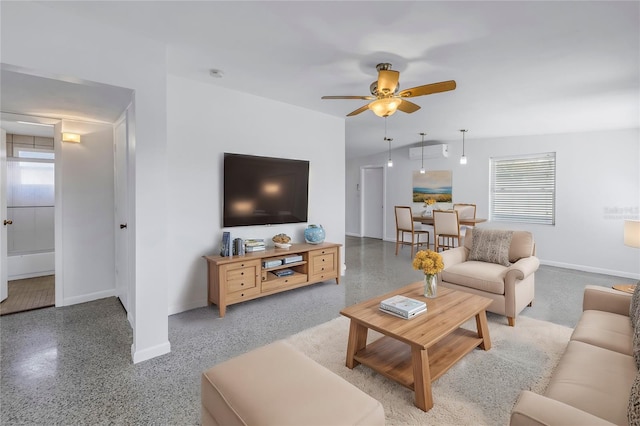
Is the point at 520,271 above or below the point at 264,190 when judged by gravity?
below

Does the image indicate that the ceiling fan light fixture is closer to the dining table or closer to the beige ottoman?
the beige ottoman

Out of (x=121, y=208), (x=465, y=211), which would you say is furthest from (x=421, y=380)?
(x=465, y=211)

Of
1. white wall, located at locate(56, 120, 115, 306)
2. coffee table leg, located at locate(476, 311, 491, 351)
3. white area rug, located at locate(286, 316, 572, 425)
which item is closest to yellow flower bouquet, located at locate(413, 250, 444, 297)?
coffee table leg, located at locate(476, 311, 491, 351)

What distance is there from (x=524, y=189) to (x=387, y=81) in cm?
451

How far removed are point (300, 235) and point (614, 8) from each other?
3.56 m

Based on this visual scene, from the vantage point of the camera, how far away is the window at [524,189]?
5.48 m

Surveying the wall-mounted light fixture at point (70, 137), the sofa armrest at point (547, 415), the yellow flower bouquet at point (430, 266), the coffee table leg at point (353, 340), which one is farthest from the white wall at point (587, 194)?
the wall-mounted light fixture at point (70, 137)

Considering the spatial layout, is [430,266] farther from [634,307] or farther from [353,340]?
[634,307]

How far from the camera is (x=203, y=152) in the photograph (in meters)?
3.39

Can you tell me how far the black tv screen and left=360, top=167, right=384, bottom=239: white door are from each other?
4.31 m

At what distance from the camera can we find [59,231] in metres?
3.38

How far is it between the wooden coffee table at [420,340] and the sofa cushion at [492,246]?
1132 mm

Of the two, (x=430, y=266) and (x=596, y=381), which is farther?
(x=430, y=266)

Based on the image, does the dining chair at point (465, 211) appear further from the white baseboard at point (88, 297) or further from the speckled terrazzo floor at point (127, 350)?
the white baseboard at point (88, 297)
